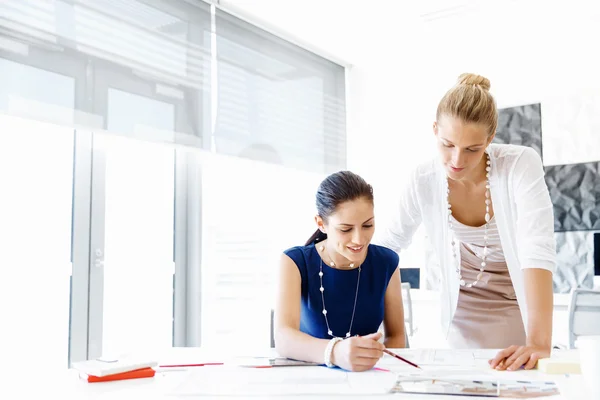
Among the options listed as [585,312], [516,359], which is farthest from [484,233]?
[585,312]

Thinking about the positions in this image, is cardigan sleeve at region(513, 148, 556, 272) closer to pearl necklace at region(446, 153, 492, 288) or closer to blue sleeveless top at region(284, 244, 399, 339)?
pearl necklace at region(446, 153, 492, 288)

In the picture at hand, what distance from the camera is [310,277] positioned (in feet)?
5.72

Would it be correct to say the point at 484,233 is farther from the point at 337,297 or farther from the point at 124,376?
the point at 124,376

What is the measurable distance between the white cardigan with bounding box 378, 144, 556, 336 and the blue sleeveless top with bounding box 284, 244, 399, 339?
0.69ft

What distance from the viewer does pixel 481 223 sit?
1.83 meters

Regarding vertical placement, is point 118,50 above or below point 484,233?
above

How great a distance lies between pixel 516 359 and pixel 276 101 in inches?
125

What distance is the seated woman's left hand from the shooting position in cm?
130

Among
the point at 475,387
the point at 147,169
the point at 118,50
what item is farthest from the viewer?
the point at 147,169

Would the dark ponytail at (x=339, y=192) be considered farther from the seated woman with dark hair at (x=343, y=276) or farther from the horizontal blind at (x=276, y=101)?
the horizontal blind at (x=276, y=101)

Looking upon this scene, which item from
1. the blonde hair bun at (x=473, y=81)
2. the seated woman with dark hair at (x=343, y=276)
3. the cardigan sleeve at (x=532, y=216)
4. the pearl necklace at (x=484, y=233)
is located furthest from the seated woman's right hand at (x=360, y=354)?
the blonde hair bun at (x=473, y=81)

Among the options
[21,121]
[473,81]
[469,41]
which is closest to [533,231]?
[473,81]

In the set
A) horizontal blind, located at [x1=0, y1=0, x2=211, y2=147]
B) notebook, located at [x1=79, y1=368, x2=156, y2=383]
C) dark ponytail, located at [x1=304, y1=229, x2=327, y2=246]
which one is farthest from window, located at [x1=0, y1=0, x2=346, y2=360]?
notebook, located at [x1=79, y1=368, x2=156, y2=383]

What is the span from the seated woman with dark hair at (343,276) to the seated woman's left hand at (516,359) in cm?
42
